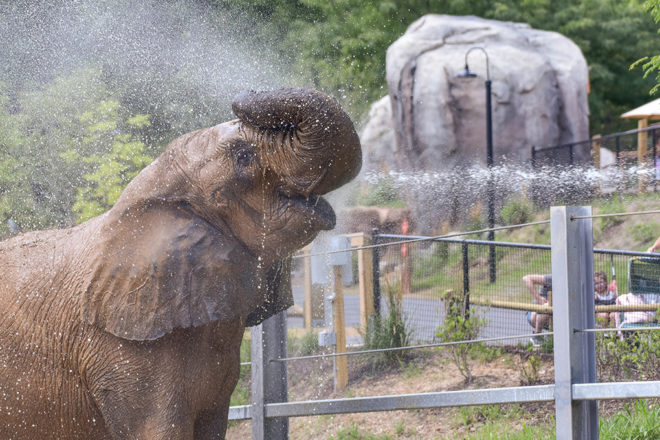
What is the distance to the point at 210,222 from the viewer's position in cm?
392

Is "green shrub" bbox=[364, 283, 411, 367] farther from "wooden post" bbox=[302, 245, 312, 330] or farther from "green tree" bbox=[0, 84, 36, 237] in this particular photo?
"green tree" bbox=[0, 84, 36, 237]

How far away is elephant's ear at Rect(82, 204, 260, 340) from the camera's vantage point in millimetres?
3799

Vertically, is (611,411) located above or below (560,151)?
below

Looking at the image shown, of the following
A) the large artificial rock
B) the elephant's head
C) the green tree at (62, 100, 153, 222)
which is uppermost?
the large artificial rock

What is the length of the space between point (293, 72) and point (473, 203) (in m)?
4.19

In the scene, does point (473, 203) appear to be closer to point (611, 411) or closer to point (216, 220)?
point (611, 411)

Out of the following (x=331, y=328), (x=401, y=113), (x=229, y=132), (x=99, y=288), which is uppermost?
(x=401, y=113)

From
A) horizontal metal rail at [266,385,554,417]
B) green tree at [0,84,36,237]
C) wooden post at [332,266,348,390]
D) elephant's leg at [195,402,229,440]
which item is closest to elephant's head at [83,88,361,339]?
elephant's leg at [195,402,229,440]

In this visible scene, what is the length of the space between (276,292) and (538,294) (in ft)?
10.2

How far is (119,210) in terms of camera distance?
3.97 metres

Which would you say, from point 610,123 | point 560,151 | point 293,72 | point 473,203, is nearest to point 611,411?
point 473,203

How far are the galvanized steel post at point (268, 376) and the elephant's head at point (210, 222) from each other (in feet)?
5.50

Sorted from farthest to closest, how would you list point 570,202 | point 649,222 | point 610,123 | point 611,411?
1. point 610,123
2. point 649,222
3. point 570,202
4. point 611,411

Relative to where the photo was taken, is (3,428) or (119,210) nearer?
(119,210)
